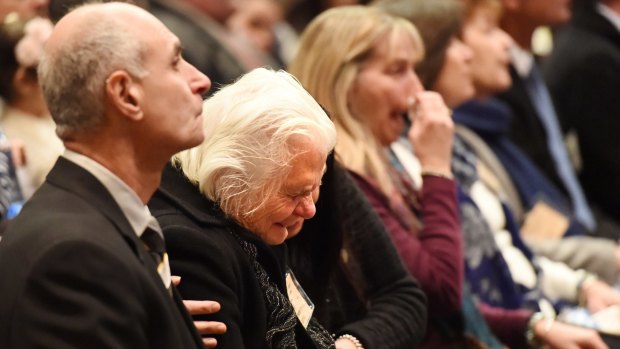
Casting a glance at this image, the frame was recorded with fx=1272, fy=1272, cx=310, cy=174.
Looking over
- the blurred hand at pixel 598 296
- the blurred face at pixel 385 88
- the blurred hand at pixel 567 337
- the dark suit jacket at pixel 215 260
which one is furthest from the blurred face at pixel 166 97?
the blurred hand at pixel 598 296

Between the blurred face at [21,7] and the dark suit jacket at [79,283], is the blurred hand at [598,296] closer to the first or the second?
the blurred face at [21,7]

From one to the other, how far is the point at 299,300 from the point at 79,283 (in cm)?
80

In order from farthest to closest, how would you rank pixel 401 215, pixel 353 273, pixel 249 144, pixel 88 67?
pixel 401 215 → pixel 353 273 → pixel 249 144 → pixel 88 67

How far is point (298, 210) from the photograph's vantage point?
7.80 ft

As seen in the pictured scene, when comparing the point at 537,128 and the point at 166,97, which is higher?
the point at 166,97

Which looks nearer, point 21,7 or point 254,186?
point 254,186

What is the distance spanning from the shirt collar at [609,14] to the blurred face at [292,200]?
3.23m

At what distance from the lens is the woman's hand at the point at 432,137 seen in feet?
10.5

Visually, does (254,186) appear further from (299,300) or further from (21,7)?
(21,7)

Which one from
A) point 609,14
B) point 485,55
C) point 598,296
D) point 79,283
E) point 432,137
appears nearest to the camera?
point 79,283

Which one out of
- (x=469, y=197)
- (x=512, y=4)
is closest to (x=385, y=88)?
(x=469, y=197)

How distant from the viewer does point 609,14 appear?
17.5 ft

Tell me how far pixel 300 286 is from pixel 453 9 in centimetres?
139

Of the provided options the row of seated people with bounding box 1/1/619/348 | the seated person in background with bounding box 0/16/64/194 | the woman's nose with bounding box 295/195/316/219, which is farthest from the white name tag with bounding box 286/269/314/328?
the seated person in background with bounding box 0/16/64/194
